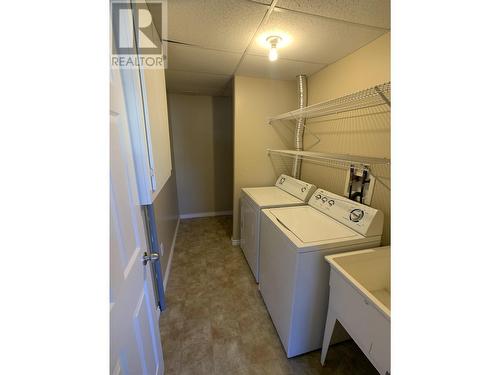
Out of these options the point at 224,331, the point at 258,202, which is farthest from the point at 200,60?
the point at 224,331

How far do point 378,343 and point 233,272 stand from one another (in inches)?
68.1

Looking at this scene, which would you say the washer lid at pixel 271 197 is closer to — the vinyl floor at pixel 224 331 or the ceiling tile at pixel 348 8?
the vinyl floor at pixel 224 331

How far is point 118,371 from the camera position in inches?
27.0

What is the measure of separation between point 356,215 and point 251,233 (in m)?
1.17

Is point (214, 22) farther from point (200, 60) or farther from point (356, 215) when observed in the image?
point (356, 215)

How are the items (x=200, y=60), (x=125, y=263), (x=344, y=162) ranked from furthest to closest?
1. (x=200, y=60)
2. (x=344, y=162)
3. (x=125, y=263)

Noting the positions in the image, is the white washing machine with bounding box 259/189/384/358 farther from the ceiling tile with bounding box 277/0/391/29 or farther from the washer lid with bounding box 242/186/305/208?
the ceiling tile with bounding box 277/0/391/29

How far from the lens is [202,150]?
13.2 feet

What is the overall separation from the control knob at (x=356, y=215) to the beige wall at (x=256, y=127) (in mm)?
1490

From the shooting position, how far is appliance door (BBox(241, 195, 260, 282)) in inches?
87.1
